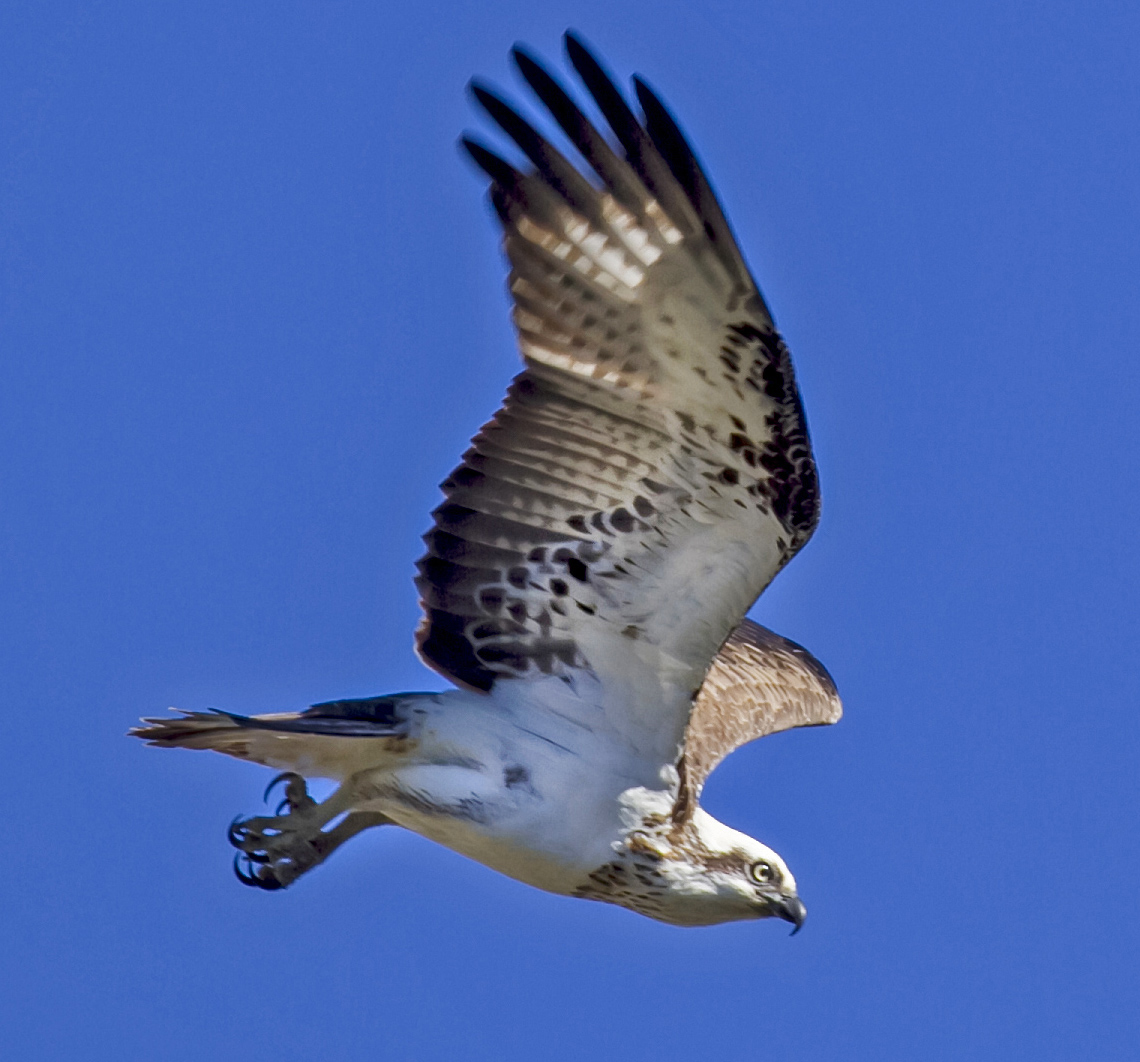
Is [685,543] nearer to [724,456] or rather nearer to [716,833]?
[724,456]

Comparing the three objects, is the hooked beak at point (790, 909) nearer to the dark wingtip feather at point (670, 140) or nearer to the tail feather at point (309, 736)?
the tail feather at point (309, 736)

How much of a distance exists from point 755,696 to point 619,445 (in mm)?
2409

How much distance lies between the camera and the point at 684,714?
7590 mm

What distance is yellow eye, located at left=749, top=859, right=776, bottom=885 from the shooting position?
25.5 ft

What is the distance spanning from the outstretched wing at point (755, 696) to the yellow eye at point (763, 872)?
0.68 metres

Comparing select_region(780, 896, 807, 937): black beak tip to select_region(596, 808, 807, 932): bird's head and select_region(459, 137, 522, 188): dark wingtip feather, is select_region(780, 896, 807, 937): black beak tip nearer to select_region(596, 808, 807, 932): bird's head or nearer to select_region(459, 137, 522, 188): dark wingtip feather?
select_region(596, 808, 807, 932): bird's head

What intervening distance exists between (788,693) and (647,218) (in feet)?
10.8

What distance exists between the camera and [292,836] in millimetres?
8062

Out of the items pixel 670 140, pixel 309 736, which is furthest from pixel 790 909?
pixel 670 140

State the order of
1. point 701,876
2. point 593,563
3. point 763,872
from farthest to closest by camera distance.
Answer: point 763,872, point 701,876, point 593,563

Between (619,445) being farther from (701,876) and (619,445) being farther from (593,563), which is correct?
(701,876)

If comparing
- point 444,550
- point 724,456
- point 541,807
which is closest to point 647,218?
point 724,456

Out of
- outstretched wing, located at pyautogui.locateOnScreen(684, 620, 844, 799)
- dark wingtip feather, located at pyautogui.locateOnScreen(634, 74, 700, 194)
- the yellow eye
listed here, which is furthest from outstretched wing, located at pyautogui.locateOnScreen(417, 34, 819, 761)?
outstretched wing, located at pyautogui.locateOnScreen(684, 620, 844, 799)

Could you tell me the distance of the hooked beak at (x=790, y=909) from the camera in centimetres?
779
